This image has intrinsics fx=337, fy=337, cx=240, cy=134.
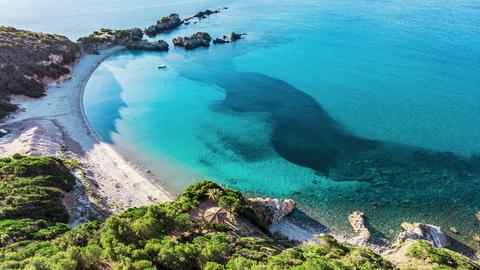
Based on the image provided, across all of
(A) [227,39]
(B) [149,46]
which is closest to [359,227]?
(A) [227,39]

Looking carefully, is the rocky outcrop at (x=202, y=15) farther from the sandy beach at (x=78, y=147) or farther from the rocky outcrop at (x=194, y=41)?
the sandy beach at (x=78, y=147)

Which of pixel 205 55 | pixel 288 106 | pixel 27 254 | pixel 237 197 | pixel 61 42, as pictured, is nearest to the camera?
pixel 27 254

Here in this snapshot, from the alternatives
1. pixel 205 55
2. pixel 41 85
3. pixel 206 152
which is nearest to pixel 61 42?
pixel 41 85

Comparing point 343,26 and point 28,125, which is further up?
point 343,26

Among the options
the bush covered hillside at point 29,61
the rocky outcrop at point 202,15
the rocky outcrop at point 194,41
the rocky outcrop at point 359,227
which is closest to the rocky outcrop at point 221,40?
the rocky outcrop at point 194,41

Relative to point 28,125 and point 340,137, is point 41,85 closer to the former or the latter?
point 28,125

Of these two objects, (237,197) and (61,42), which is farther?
(61,42)
